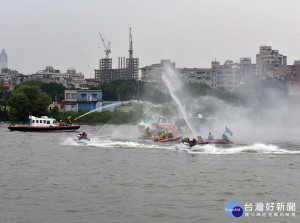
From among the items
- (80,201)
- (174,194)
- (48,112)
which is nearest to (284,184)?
(174,194)

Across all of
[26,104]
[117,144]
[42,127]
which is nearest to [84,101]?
[26,104]

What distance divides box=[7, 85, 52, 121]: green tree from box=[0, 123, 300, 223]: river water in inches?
2093

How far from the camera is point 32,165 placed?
42.6 meters

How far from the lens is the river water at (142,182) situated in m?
27.3

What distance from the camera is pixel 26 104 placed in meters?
107

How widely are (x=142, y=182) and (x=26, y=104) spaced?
248 ft

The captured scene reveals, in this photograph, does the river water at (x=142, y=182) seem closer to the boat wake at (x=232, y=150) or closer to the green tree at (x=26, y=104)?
the boat wake at (x=232, y=150)

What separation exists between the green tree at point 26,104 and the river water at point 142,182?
2093 inches

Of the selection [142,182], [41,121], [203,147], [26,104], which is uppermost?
[26,104]

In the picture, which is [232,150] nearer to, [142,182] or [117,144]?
[117,144]

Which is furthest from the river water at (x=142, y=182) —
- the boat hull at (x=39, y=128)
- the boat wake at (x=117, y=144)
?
the boat hull at (x=39, y=128)

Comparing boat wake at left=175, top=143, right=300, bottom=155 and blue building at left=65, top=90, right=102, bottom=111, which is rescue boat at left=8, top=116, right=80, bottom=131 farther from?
blue building at left=65, top=90, right=102, bottom=111

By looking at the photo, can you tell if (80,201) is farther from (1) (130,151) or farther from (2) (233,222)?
(1) (130,151)

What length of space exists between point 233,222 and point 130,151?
2613cm
